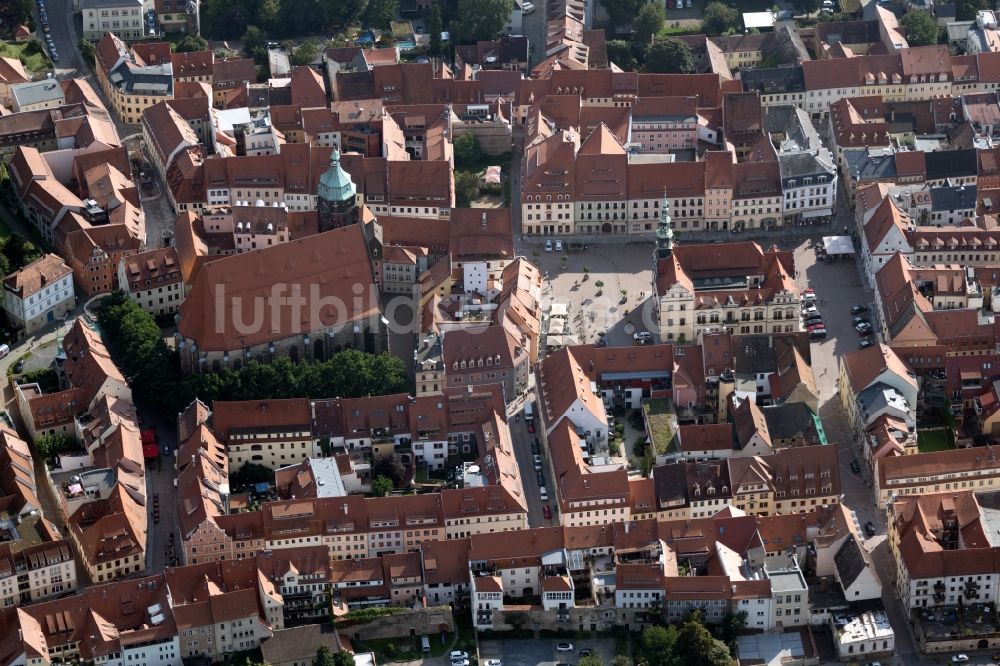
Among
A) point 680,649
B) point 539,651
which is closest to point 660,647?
point 680,649

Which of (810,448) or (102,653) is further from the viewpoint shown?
(810,448)

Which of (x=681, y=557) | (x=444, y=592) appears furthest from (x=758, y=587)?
(x=444, y=592)

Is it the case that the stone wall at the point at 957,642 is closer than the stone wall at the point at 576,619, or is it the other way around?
the stone wall at the point at 957,642

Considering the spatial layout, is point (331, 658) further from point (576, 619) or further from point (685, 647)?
point (685, 647)

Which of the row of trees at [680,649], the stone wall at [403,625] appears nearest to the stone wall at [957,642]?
the row of trees at [680,649]

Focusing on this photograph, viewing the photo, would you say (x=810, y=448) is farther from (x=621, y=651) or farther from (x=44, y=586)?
(x=44, y=586)

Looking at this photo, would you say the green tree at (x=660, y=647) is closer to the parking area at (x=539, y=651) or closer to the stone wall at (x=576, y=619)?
the parking area at (x=539, y=651)
